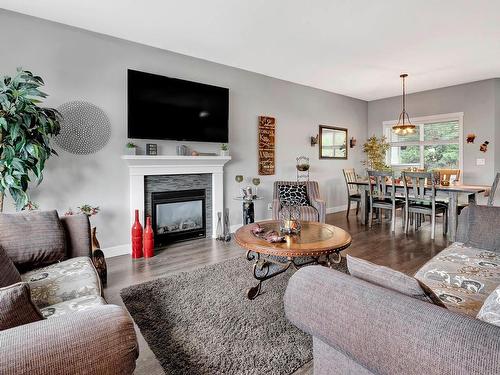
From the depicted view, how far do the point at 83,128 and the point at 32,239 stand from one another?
69.3 inches

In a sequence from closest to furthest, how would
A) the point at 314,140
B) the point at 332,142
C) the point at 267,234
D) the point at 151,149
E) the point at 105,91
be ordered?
the point at 267,234
the point at 105,91
the point at 151,149
the point at 314,140
the point at 332,142

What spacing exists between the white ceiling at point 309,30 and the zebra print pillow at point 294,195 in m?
1.92

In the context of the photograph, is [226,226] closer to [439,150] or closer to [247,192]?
[247,192]

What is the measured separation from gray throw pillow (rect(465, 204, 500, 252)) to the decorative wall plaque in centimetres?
Answer: 314

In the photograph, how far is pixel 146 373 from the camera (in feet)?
5.21

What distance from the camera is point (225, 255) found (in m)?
3.60

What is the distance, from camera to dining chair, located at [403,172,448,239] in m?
4.26

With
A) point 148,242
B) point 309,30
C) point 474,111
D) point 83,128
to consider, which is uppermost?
point 309,30

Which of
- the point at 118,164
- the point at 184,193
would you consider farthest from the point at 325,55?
the point at 118,164

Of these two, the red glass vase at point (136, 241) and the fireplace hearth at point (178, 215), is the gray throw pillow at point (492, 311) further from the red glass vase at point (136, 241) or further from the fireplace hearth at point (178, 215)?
the fireplace hearth at point (178, 215)

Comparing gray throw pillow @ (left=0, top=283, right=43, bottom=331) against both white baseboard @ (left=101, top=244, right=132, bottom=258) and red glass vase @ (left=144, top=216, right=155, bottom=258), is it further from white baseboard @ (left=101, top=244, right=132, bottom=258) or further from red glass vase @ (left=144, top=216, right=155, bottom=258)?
white baseboard @ (left=101, top=244, right=132, bottom=258)

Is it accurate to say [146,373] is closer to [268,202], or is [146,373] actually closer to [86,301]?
[86,301]

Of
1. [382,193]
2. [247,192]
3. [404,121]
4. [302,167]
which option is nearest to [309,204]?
[247,192]

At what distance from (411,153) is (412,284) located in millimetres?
6595
